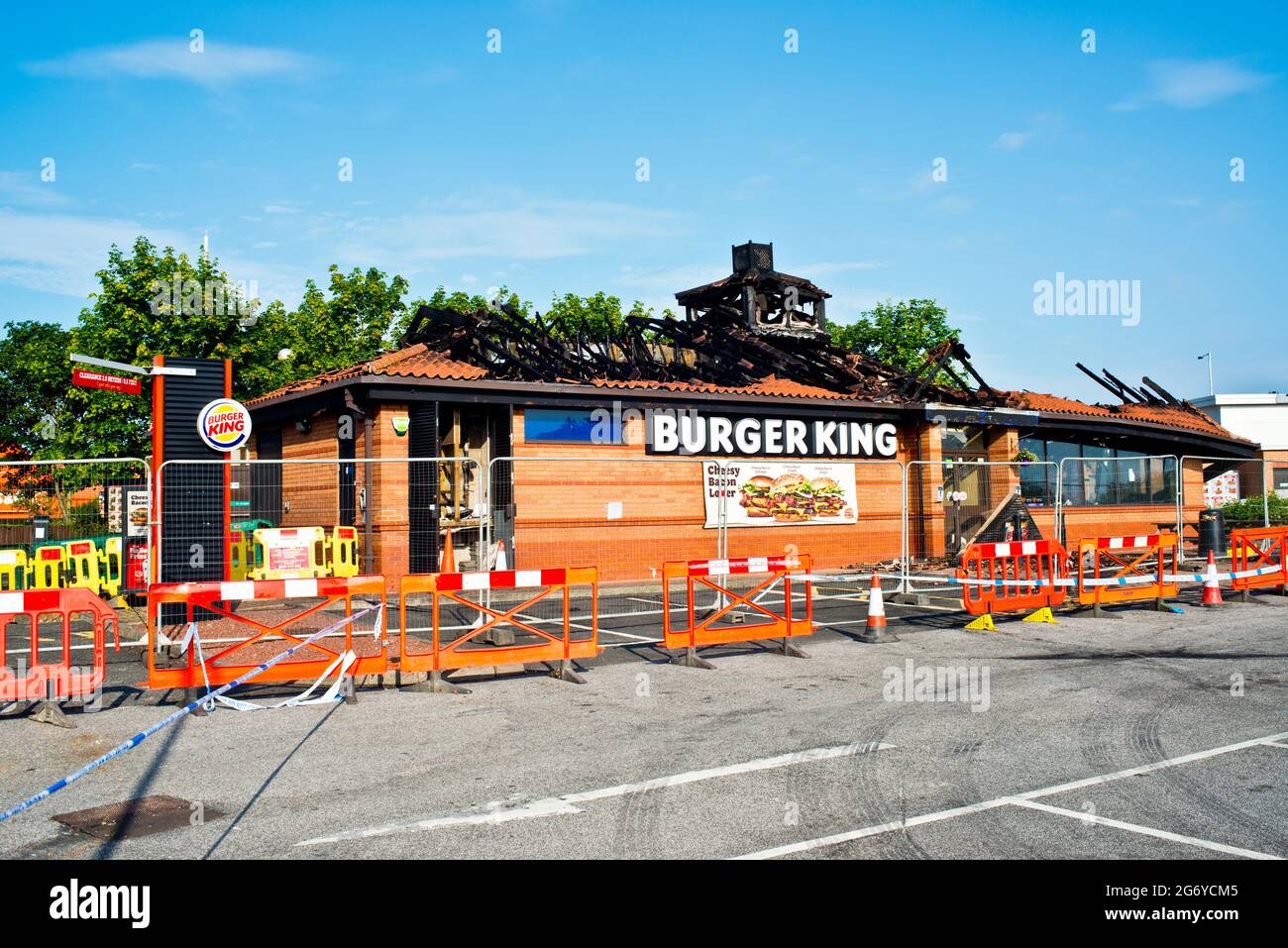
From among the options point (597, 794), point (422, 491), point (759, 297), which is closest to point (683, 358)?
point (759, 297)

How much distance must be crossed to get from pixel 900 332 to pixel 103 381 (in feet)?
149

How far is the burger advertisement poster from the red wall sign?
38.9 ft

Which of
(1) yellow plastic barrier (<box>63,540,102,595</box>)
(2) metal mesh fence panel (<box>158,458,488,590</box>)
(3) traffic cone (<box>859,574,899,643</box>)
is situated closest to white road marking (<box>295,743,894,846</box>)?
(3) traffic cone (<box>859,574,899,643</box>)

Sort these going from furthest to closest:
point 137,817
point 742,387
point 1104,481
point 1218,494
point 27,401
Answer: point 27,401 → point 1218,494 → point 1104,481 → point 742,387 → point 137,817

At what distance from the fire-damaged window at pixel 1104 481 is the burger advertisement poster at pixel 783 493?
14.6 feet

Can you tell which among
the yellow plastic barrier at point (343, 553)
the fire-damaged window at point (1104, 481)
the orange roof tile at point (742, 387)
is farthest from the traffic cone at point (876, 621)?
the fire-damaged window at point (1104, 481)

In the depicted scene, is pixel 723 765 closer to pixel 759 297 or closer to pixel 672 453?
pixel 672 453

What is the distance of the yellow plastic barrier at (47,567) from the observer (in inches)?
610

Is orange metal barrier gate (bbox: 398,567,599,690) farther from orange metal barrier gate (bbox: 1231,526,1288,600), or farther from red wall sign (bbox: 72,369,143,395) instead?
orange metal barrier gate (bbox: 1231,526,1288,600)

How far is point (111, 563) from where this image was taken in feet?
55.4

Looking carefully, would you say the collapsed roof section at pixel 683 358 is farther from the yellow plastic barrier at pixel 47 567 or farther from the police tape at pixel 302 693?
the police tape at pixel 302 693

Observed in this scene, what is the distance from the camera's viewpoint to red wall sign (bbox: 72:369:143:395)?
487 inches
